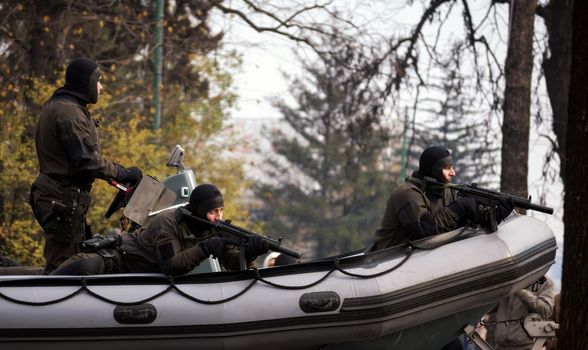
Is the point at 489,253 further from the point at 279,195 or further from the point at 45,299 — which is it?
the point at 279,195

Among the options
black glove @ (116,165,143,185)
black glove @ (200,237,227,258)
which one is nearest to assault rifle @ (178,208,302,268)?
black glove @ (200,237,227,258)

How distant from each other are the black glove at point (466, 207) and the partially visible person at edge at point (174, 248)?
170 cm

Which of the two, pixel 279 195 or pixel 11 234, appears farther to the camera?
pixel 279 195

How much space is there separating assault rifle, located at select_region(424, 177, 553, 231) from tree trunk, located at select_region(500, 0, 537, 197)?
17.9 feet

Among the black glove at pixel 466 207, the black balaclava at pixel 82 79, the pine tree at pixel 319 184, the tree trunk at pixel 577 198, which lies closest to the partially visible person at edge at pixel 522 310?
the black glove at pixel 466 207

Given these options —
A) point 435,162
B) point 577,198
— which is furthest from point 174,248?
point 577,198

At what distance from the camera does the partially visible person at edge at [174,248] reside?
27.4 feet

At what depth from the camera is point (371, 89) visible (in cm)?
1953

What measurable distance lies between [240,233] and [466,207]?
1.91 meters

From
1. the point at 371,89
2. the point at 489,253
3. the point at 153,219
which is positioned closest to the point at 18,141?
the point at 371,89

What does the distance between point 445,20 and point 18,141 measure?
700 cm

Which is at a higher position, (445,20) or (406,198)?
(445,20)

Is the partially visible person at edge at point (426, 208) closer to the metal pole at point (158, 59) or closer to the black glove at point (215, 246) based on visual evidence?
the black glove at point (215, 246)

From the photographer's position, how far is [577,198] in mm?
7207
